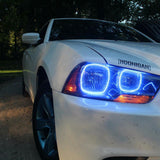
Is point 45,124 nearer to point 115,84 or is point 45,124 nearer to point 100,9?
point 115,84

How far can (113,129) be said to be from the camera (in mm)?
1253

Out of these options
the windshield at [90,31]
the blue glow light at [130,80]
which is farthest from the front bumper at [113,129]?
the windshield at [90,31]

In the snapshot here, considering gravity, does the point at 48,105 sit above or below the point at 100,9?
below

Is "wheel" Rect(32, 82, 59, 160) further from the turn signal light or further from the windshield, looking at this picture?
the windshield

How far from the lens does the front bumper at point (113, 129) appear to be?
1247mm

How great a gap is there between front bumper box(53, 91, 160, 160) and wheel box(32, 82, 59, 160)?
0.57m

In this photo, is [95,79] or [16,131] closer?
[95,79]

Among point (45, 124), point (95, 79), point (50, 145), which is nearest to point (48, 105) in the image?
point (45, 124)

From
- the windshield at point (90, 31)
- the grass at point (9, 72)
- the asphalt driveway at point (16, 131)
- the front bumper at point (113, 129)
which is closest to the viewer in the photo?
the front bumper at point (113, 129)

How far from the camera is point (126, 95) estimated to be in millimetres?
1368

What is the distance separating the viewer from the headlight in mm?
1360

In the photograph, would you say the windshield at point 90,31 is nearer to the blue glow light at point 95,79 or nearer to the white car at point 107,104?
the white car at point 107,104

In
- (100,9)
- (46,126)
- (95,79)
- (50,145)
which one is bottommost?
(50,145)

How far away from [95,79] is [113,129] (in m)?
0.35
